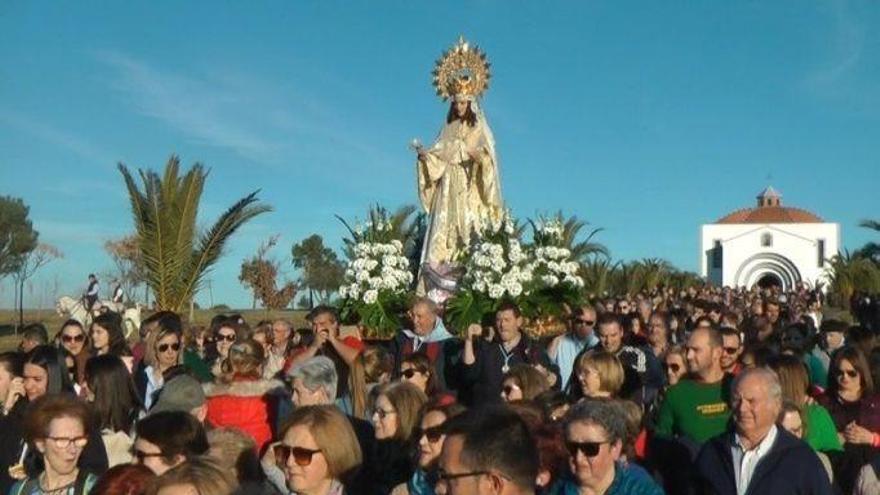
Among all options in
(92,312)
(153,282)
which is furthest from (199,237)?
(92,312)

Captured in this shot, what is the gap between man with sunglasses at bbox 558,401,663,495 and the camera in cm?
472

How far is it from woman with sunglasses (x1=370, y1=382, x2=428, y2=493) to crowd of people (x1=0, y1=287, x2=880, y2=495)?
0.01 meters

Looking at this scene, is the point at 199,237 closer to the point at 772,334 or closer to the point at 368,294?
the point at 368,294

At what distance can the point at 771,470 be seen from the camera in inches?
207

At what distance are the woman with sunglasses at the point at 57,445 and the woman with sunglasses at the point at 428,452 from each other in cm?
139

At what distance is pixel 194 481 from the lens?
389 centimetres

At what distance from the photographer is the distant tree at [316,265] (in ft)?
145

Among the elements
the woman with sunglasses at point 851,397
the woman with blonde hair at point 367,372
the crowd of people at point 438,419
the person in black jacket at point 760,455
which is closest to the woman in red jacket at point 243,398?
the crowd of people at point 438,419

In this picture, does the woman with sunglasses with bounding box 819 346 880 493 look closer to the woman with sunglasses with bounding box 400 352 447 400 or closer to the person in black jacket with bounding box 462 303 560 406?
the person in black jacket with bounding box 462 303 560 406

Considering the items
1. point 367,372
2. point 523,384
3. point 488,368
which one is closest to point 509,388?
point 523,384

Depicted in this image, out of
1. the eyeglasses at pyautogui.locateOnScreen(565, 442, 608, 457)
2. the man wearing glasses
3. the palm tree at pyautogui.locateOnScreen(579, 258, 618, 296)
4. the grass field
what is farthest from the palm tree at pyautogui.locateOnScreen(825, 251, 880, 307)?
the eyeglasses at pyautogui.locateOnScreen(565, 442, 608, 457)

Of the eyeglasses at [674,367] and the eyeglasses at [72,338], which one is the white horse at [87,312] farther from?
the eyeglasses at [674,367]

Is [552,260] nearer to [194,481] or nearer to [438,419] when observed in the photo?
[438,419]

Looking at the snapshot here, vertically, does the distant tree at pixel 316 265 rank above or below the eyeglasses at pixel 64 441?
above
